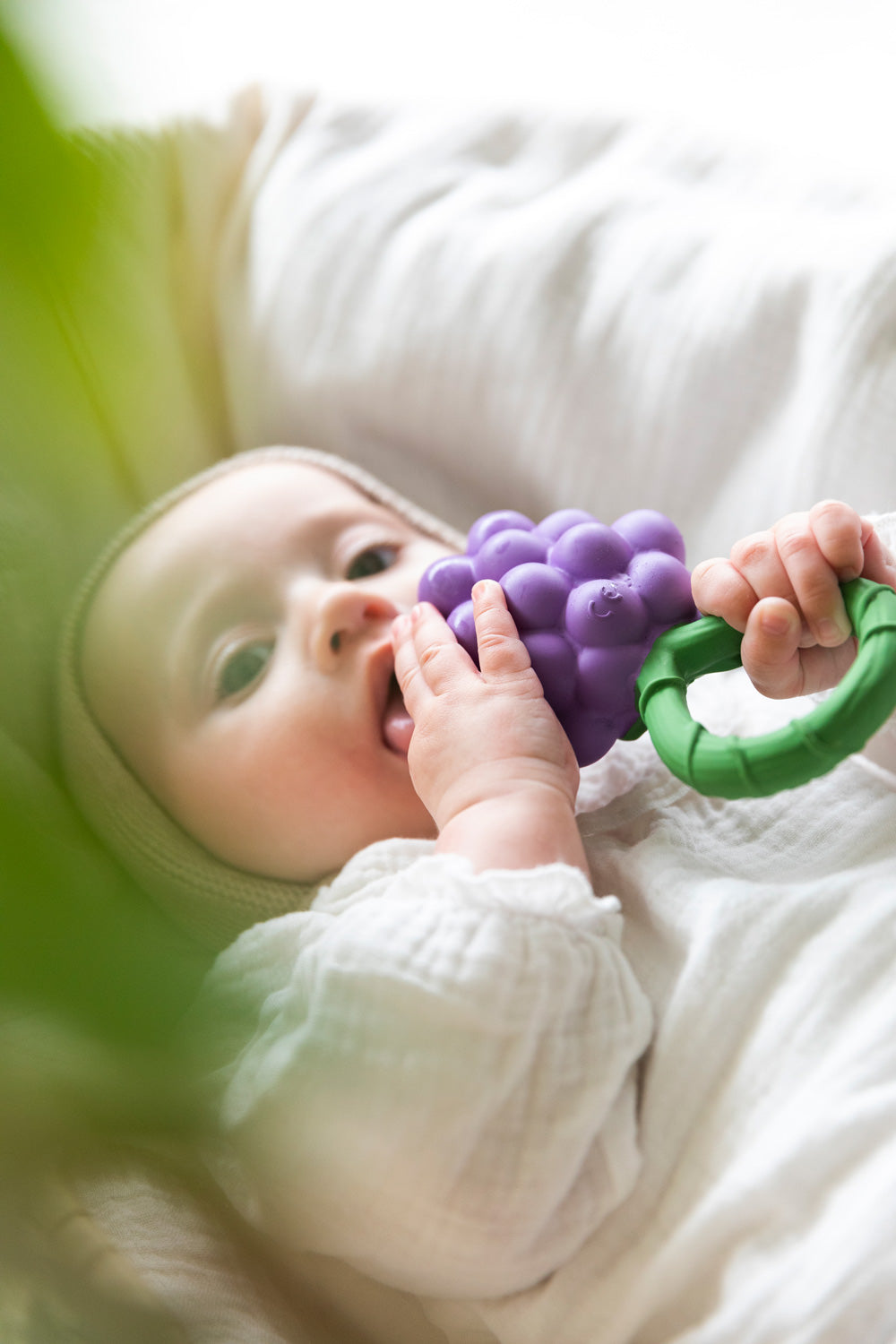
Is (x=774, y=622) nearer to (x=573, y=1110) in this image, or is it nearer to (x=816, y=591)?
(x=816, y=591)

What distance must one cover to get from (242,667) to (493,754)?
0.28 meters

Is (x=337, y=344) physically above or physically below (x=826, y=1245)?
above

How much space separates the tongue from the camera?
776mm

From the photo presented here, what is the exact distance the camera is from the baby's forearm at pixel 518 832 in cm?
61

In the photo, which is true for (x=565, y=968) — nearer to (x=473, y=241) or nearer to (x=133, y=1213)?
(x=133, y=1213)

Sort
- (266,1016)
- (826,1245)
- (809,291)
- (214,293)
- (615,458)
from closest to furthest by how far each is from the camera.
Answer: (826,1245)
(266,1016)
(809,291)
(615,458)
(214,293)

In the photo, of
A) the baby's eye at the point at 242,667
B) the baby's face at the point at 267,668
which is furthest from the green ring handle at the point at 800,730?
the baby's eye at the point at 242,667

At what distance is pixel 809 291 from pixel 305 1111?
74 cm

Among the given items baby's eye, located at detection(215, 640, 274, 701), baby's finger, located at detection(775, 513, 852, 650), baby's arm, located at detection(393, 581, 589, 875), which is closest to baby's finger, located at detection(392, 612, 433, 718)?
baby's arm, located at detection(393, 581, 589, 875)

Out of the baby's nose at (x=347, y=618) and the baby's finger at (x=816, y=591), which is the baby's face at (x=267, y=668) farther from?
the baby's finger at (x=816, y=591)

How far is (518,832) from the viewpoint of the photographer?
0.61m

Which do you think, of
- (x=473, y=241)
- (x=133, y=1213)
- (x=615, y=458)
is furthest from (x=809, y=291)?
(x=133, y=1213)

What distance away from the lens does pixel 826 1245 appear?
52 centimetres

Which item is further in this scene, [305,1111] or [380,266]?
[380,266]
